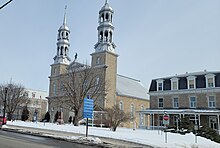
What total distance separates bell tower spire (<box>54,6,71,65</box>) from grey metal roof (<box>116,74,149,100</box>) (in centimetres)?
1510

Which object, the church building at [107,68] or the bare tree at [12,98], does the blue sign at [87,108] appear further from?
the bare tree at [12,98]

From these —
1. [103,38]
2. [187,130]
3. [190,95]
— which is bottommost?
[187,130]

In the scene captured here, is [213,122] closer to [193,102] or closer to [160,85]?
[193,102]

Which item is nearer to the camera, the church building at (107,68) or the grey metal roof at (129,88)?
the church building at (107,68)

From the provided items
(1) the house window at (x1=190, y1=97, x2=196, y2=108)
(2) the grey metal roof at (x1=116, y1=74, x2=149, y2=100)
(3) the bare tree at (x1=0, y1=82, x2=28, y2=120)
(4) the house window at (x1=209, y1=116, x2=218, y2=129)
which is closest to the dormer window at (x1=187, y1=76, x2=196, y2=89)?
(1) the house window at (x1=190, y1=97, x2=196, y2=108)

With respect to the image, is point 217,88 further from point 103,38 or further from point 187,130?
point 103,38

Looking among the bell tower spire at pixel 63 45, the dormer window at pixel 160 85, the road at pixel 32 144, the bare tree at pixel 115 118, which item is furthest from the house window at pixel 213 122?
the bell tower spire at pixel 63 45

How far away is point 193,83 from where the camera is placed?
1512 inches

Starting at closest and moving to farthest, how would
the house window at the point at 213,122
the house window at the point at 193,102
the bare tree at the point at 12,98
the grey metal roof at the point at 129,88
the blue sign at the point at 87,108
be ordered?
the blue sign at the point at 87,108, the house window at the point at 213,122, the house window at the point at 193,102, the bare tree at the point at 12,98, the grey metal roof at the point at 129,88

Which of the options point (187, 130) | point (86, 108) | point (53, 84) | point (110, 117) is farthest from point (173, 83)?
point (53, 84)

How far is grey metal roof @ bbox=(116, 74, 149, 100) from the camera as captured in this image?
5715cm

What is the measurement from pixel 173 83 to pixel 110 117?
629 inches

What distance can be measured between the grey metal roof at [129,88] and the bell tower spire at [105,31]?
9612 millimetres

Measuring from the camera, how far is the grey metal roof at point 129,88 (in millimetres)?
57147
